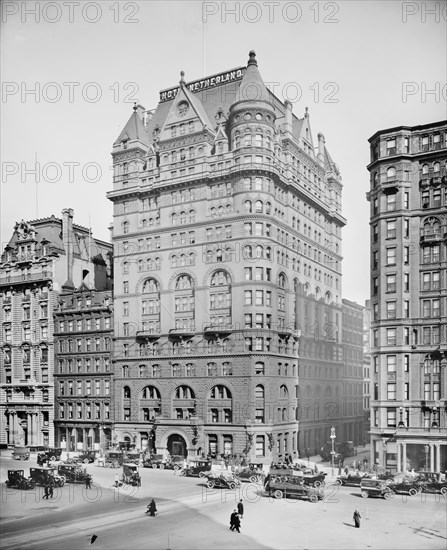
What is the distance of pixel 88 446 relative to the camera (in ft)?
202

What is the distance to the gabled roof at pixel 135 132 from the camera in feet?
193

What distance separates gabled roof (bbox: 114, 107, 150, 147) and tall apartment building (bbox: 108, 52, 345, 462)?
0.39 feet

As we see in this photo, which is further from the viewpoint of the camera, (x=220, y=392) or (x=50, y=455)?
(x=50, y=455)

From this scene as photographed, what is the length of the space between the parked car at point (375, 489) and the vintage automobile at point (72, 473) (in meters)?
17.3

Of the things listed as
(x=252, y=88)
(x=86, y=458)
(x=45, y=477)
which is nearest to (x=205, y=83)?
(x=252, y=88)

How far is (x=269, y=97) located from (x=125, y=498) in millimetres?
32346

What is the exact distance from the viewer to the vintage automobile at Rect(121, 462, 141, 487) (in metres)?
42.4

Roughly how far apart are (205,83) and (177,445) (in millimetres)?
30537

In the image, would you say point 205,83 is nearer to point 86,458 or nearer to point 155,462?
point 155,462

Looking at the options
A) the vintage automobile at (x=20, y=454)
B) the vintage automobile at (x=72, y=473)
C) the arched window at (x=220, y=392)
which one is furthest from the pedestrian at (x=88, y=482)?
the vintage automobile at (x=20, y=454)

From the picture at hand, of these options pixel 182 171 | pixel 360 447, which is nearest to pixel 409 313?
pixel 182 171

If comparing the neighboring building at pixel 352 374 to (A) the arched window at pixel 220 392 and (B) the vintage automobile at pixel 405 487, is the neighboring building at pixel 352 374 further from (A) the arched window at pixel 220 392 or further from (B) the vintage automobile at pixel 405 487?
(B) the vintage automobile at pixel 405 487

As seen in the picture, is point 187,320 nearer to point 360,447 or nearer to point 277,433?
point 277,433

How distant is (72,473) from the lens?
145 feet
